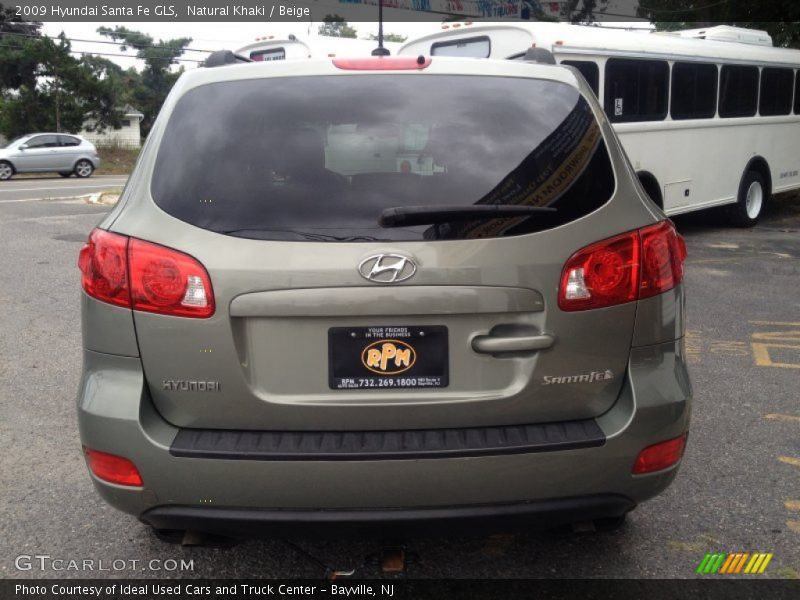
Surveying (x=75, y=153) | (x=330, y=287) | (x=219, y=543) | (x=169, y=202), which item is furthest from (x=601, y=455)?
(x=75, y=153)

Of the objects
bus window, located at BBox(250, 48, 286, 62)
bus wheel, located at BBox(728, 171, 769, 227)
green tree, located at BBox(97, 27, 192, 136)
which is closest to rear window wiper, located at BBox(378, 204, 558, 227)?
bus window, located at BBox(250, 48, 286, 62)

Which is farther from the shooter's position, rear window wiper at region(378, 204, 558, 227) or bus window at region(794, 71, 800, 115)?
bus window at region(794, 71, 800, 115)

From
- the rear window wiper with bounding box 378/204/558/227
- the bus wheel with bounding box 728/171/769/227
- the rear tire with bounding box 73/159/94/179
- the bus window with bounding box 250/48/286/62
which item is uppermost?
the bus window with bounding box 250/48/286/62

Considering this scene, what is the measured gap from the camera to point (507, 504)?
2463mm

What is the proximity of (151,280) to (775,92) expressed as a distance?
13114mm

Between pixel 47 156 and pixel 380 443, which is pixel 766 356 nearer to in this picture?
pixel 380 443

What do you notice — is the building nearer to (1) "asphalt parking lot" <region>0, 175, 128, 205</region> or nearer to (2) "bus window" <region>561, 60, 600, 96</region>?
(1) "asphalt parking lot" <region>0, 175, 128, 205</region>

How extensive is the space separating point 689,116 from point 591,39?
2.46 m

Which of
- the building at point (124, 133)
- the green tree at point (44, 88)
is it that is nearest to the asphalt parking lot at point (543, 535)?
the green tree at point (44, 88)

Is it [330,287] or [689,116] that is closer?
[330,287]

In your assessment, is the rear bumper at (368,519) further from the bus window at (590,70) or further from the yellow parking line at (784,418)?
the bus window at (590,70)

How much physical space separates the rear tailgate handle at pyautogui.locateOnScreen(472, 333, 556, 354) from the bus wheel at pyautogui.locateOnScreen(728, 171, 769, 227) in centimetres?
1161

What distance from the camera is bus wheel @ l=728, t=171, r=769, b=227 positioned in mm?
13062

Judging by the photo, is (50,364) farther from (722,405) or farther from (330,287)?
(722,405)
